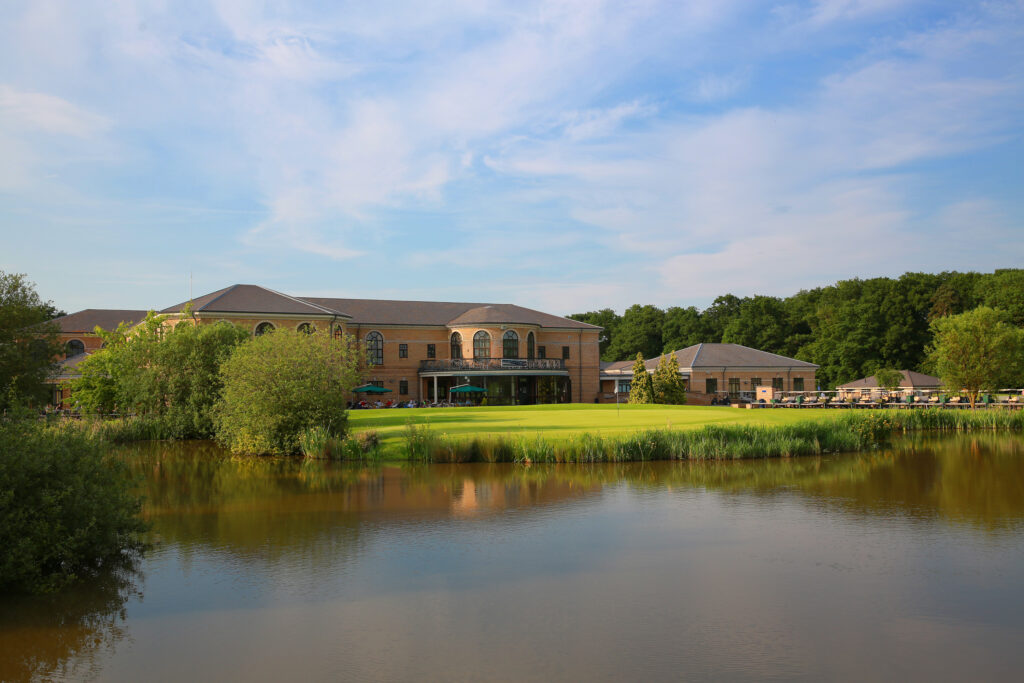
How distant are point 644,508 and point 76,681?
9.52m

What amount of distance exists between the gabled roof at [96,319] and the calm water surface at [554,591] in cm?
4180

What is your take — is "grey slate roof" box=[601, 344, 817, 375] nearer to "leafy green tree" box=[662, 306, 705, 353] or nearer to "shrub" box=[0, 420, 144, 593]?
"leafy green tree" box=[662, 306, 705, 353]

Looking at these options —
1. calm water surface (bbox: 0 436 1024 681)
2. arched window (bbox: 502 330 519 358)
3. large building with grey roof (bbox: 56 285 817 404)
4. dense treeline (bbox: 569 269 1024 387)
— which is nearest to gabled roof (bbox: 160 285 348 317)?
large building with grey roof (bbox: 56 285 817 404)

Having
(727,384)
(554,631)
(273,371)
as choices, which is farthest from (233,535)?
(727,384)

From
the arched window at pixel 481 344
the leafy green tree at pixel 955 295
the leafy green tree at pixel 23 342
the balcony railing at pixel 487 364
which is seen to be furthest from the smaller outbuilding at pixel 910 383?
the leafy green tree at pixel 23 342

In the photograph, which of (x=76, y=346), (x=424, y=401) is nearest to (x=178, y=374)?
(x=424, y=401)

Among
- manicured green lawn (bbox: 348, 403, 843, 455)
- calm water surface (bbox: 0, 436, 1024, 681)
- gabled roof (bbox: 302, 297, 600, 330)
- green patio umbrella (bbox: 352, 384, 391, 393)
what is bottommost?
calm water surface (bbox: 0, 436, 1024, 681)

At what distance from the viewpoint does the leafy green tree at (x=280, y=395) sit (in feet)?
78.1

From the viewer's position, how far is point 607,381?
63656mm

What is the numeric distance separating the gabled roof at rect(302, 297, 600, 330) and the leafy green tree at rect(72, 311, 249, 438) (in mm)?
17523

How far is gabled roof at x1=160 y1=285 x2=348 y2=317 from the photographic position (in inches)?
1618

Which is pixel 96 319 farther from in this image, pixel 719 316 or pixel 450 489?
pixel 719 316

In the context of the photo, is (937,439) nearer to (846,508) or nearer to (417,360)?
A: (846,508)

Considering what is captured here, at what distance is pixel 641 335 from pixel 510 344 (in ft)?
112
